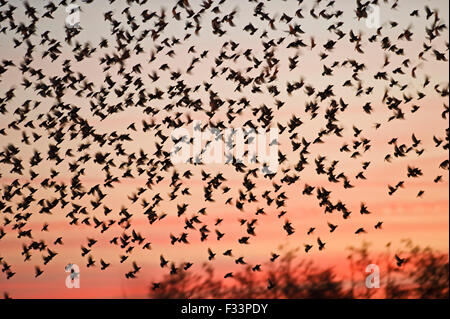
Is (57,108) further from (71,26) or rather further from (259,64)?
(259,64)

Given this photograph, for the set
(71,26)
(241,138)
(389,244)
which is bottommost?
(389,244)

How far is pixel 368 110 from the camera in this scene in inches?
983

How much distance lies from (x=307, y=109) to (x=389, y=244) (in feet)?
14.8

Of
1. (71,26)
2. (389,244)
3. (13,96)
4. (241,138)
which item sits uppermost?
(71,26)

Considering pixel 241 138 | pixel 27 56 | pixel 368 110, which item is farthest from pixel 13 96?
pixel 368 110
